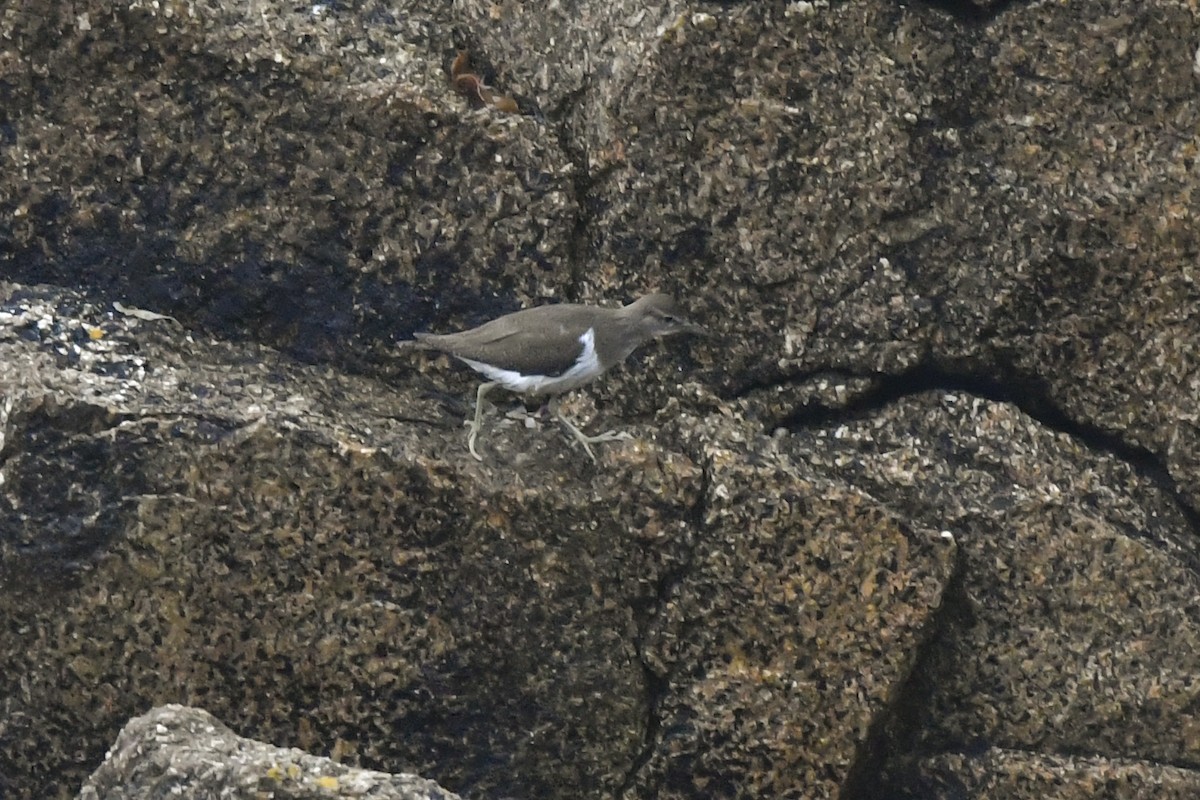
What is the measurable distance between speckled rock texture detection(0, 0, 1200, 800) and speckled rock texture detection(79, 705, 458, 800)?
36.0 inches

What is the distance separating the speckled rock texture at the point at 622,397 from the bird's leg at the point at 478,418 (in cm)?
8

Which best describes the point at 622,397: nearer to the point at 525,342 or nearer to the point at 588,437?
the point at 588,437

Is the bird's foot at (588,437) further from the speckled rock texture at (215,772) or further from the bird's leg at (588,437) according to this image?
the speckled rock texture at (215,772)

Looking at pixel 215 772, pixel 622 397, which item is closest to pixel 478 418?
pixel 622 397

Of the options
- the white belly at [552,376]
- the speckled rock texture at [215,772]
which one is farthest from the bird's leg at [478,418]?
the speckled rock texture at [215,772]

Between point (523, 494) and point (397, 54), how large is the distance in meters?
1.86

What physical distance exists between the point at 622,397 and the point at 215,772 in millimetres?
2461

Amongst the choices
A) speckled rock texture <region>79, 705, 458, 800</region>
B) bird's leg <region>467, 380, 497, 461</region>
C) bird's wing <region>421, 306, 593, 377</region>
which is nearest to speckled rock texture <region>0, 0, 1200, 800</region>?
bird's leg <region>467, 380, 497, 461</region>

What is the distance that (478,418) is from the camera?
5.59m

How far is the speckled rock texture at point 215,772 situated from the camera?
390 centimetres

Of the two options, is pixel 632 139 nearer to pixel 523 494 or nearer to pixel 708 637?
pixel 523 494

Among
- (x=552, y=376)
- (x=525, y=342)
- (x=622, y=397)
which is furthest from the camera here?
(x=622, y=397)

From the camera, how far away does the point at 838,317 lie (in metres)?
5.63

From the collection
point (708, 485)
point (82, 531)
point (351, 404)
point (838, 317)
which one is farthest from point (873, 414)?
point (82, 531)
